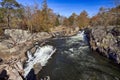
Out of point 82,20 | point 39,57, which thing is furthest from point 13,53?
point 82,20

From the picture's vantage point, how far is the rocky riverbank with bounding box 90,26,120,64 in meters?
→ 26.5

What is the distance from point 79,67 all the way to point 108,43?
1013 centimetres

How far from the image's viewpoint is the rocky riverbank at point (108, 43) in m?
26.5

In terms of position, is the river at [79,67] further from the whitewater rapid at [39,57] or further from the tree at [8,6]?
the tree at [8,6]

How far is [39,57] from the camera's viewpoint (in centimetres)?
2709

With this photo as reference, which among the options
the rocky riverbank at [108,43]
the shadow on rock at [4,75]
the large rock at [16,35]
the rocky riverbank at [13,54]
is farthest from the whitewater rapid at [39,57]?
the large rock at [16,35]

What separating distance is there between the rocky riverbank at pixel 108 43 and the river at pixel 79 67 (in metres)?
1.15

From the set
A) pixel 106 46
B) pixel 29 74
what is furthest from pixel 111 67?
pixel 29 74

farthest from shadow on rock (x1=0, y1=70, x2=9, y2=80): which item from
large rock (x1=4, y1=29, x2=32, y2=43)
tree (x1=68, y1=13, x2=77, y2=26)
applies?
tree (x1=68, y1=13, x2=77, y2=26)

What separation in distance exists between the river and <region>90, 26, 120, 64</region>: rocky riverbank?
45.4 inches

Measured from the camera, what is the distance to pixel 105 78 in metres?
19.4

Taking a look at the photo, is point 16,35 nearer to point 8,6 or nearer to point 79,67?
point 8,6

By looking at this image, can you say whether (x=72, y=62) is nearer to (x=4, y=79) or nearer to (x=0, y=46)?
(x=4, y=79)

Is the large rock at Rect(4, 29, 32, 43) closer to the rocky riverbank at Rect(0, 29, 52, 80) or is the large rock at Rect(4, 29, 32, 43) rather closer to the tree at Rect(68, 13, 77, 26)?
the rocky riverbank at Rect(0, 29, 52, 80)
